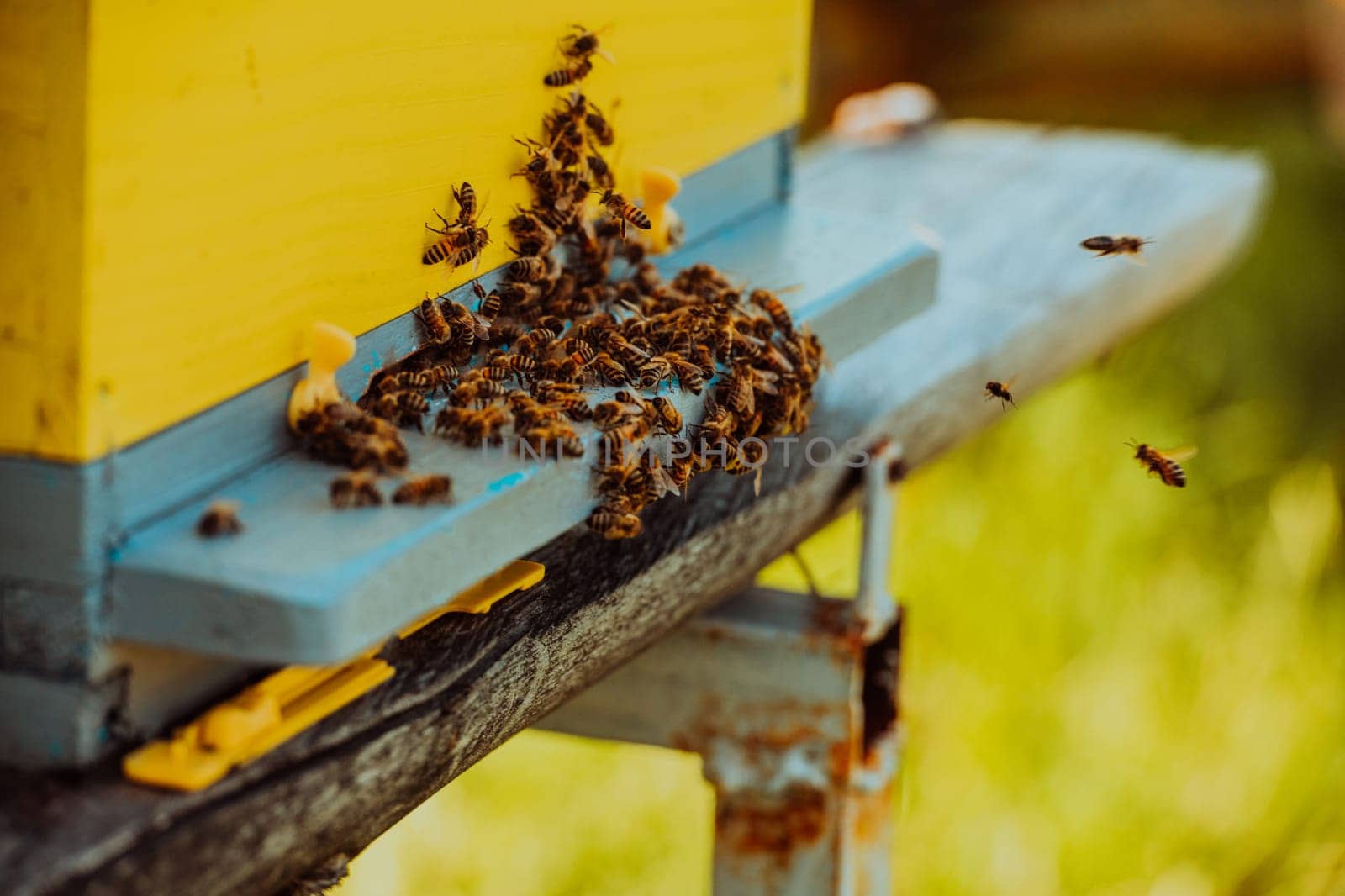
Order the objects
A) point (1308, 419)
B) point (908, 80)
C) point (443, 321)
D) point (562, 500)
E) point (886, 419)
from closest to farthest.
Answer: point (562, 500), point (443, 321), point (886, 419), point (1308, 419), point (908, 80)

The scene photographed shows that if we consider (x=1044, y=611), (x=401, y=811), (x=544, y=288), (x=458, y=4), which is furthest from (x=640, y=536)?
(x=1044, y=611)

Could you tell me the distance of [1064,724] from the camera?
16.2 ft

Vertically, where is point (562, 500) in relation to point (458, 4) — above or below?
below

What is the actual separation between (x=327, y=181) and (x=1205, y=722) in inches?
156

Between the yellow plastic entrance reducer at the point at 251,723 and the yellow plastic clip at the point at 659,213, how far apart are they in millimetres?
866

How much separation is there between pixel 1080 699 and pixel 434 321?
352cm

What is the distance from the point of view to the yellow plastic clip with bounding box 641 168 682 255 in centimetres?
242

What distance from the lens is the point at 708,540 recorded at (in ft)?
7.80

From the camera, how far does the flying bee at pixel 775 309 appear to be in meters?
2.30

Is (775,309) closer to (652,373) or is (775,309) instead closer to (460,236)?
(652,373)

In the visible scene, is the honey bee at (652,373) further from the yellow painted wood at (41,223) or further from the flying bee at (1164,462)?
the flying bee at (1164,462)

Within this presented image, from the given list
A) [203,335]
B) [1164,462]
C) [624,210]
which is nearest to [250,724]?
[203,335]

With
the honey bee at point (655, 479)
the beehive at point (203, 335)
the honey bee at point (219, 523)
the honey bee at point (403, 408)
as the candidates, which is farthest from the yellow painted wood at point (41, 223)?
the honey bee at point (655, 479)

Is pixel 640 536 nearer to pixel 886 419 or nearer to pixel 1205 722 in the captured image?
pixel 886 419
